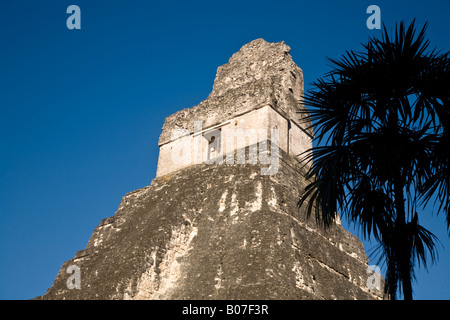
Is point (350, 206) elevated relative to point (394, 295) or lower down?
elevated

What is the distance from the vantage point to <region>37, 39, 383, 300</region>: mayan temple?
9.06m

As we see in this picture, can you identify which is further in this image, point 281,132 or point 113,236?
point 281,132

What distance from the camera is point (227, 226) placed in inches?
397

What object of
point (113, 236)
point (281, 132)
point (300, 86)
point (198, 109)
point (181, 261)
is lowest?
point (181, 261)

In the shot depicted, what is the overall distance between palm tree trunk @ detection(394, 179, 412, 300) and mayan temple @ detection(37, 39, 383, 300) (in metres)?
2.13

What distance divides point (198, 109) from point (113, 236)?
411 centimetres

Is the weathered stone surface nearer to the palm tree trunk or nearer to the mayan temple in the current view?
the mayan temple

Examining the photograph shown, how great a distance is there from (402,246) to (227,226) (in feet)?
13.1

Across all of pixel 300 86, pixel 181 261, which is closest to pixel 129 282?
pixel 181 261

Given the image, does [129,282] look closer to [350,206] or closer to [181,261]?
[181,261]

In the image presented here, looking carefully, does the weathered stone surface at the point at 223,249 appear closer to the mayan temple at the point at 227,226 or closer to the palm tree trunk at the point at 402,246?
the mayan temple at the point at 227,226

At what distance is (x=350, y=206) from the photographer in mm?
7555

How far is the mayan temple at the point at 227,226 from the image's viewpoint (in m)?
9.06

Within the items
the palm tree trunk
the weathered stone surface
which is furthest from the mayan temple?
the palm tree trunk
